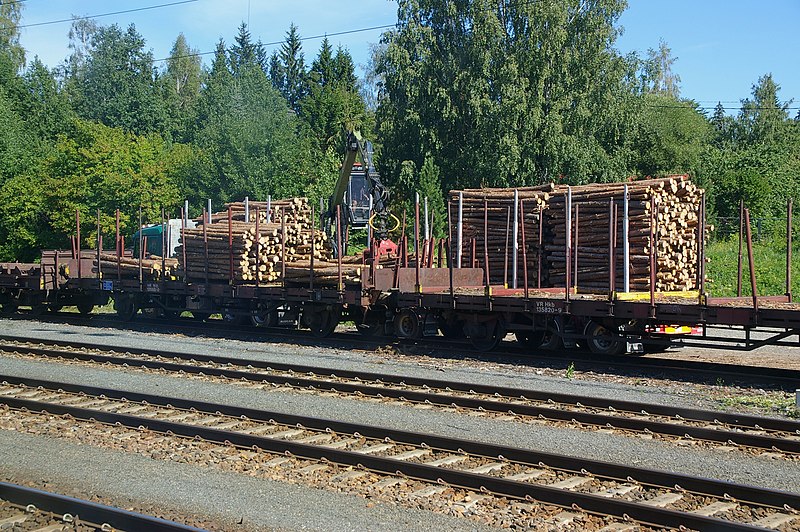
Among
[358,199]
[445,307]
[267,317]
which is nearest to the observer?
[445,307]

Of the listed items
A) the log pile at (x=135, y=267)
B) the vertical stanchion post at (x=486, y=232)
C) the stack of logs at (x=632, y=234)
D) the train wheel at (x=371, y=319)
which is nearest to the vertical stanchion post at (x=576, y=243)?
the stack of logs at (x=632, y=234)

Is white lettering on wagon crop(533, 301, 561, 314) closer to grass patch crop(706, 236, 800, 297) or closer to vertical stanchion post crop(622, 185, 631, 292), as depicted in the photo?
vertical stanchion post crop(622, 185, 631, 292)

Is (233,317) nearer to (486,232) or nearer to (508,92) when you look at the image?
(486,232)

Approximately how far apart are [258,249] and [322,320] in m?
2.48

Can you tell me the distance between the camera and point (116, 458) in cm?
911

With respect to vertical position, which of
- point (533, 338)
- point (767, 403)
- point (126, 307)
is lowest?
point (767, 403)

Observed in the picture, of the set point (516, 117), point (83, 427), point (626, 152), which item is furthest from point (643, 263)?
point (626, 152)

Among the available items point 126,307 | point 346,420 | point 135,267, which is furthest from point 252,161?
point 346,420

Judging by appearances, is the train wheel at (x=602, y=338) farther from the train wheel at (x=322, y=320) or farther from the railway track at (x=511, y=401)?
the train wheel at (x=322, y=320)

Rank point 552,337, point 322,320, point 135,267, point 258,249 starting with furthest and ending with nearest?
point 135,267
point 258,249
point 322,320
point 552,337

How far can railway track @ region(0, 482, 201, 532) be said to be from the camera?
6559 millimetres

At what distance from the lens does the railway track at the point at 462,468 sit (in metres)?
7.14

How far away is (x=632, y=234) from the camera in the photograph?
56.9 feet

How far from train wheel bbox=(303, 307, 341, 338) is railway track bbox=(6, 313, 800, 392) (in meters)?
0.23
